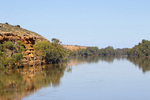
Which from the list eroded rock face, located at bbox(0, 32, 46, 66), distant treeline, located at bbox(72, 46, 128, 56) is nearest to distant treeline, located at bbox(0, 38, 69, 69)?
eroded rock face, located at bbox(0, 32, 46, 66)

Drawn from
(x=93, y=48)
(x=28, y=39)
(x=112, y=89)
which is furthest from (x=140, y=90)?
(x=93, y=48)

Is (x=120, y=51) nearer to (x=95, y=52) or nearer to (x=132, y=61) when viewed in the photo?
(x=95, y=52)

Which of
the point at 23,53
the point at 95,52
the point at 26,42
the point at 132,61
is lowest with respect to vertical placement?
the point at 132,61

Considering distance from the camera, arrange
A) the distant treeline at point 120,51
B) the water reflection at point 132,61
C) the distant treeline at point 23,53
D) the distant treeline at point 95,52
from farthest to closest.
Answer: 1. the distant treeline at point 95,52
2. the distant treeline at point 120,51
3. the water reflection at point 132,61
4. the distant treeline at point 23,53

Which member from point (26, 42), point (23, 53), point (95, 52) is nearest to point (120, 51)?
point (95, 52)

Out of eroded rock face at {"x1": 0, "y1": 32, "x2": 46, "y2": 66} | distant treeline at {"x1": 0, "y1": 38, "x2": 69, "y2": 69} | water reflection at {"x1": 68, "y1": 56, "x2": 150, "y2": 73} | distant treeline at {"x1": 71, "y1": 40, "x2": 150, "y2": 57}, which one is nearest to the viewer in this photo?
distant treeline at {"x1": 0, "y1": 38, "x2": 69, "y2": 69}

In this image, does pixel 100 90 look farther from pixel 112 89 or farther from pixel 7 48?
pixel 7 48

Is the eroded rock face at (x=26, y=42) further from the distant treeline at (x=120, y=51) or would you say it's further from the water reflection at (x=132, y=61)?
the distant treeline at (x=120, y=51)

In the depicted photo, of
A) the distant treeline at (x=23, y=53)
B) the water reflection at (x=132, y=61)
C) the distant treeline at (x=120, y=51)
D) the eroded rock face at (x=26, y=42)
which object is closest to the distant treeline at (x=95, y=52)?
the distant treeline at (x=120, y=51)

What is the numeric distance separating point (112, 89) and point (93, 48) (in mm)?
135877

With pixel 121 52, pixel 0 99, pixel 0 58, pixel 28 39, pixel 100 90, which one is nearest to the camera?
pixel 0 99

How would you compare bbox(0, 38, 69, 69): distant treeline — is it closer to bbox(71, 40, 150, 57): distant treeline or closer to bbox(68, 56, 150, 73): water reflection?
bbox(68, 56, 150, 73): water reflection

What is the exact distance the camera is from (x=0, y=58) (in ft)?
138

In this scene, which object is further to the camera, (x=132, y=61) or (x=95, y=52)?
(x=95, y=52)
